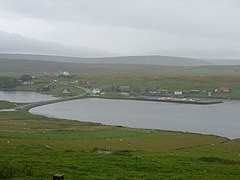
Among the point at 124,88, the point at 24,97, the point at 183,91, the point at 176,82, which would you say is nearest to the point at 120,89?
the point at 124,88

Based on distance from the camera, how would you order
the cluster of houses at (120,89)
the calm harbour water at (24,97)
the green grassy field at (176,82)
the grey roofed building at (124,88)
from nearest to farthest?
the calm harbour water at (24,97) < the cluster of houses at (120,89) < the grey roofed building at (124,88) < the green grassy field at (176,82)

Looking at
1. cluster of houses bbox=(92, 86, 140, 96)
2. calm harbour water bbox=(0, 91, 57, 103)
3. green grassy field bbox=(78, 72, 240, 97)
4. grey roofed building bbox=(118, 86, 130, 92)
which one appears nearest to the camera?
calm harbour water bbox=(0, 91, 57, 103)

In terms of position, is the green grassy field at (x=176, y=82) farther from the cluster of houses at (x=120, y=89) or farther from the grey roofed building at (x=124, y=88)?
the grey roofed building at (x=124, y=88)

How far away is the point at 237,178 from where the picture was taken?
13023 millimetres

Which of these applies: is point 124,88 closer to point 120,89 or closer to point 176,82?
point 120,89

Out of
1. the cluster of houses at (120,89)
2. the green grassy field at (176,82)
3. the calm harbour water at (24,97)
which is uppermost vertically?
the green grassy field at (176,82)

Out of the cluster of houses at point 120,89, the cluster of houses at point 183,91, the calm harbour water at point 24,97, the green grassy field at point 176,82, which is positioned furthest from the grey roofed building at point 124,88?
the calm harbour water at point 24,97

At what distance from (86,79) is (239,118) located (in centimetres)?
8450

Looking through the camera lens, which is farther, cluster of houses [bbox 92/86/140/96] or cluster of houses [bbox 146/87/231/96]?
cluster of houses [bbox 92/86/140/96]

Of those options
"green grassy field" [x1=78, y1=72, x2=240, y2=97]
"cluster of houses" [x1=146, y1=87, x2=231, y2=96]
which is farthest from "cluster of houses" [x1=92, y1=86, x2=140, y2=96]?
"cluster of houses" [x1=146, y1=87, x2=231, y2=96]

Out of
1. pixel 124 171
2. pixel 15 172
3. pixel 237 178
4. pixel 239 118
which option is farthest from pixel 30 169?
pixel 239 118

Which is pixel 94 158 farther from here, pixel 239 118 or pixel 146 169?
pixel 239 118

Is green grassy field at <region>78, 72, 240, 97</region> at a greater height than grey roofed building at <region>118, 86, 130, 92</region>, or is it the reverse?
green grassy field at <region>78, 72, 240, 97</region>

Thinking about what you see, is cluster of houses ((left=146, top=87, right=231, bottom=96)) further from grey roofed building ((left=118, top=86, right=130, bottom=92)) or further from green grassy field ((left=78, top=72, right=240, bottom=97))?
grey roofed building ((left=118, top=86, right=130, bottom=92))
